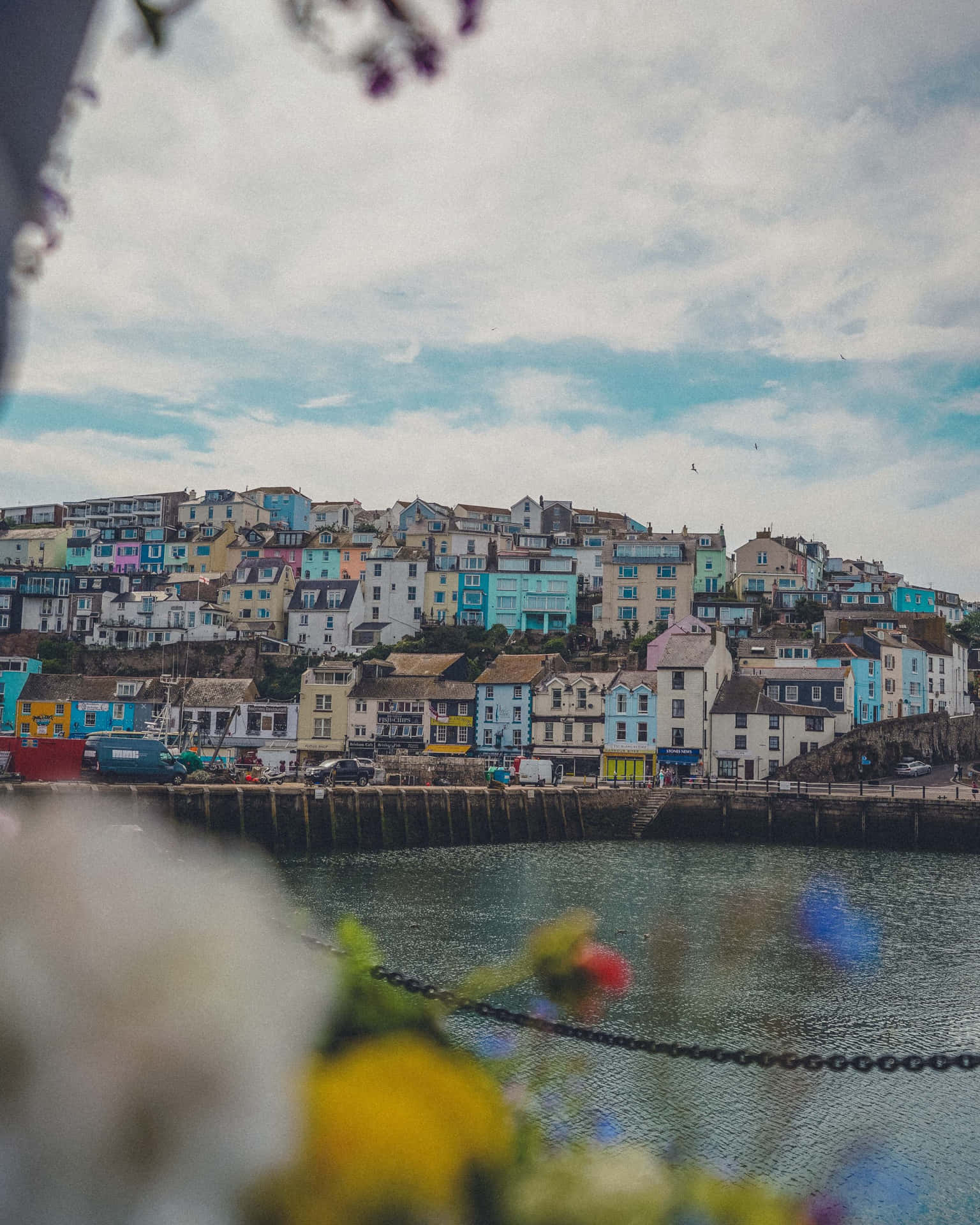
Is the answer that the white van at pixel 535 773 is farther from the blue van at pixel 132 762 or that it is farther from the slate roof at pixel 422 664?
the blue van at pixel 132 762

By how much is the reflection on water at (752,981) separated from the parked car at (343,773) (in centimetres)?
885

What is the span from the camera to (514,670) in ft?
181

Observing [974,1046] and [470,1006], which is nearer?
[470,1006]

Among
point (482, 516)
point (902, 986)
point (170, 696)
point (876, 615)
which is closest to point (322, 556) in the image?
point (482, 516)

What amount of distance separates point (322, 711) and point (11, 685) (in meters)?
18.1

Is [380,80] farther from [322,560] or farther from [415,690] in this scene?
[322,560]

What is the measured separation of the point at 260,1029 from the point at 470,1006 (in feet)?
4.96

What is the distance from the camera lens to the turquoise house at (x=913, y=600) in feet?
258

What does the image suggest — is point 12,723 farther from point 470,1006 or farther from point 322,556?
point 470,1006

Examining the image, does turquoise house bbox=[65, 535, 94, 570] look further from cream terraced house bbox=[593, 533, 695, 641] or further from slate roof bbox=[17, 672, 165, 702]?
cream terraced house bbox=[593, 533, 695, 641]

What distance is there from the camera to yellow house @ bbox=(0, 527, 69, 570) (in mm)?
83750

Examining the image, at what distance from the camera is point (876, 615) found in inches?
2694

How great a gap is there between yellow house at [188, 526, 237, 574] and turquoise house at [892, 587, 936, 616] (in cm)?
5246

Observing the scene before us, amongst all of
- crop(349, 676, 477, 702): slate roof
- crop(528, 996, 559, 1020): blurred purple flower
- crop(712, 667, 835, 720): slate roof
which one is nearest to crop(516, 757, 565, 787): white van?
crop(349, 676, 477, 702): slate roof
